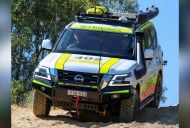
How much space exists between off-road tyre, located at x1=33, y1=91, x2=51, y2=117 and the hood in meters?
0.54

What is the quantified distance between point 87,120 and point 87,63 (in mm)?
1122

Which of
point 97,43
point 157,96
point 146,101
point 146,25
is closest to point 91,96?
point 97,43

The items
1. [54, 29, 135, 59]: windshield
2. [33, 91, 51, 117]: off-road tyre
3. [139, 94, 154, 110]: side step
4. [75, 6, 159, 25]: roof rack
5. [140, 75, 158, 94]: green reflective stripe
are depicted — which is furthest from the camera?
[75, 6, 159, 25]: roof rack

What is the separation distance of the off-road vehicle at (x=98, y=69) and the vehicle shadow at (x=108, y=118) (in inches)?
8.5

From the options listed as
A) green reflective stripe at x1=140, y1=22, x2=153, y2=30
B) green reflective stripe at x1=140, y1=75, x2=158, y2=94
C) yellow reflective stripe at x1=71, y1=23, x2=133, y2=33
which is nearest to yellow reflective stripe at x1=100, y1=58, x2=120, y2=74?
green reflective stripe at x1=140, y1=75, x2=158, y2=94

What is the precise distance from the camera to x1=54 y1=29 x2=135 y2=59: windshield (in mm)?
8914

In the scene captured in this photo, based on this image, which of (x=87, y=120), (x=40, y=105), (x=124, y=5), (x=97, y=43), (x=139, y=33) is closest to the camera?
(x=40, y=105)

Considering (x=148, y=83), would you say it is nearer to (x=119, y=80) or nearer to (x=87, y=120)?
(x=87, y=120)

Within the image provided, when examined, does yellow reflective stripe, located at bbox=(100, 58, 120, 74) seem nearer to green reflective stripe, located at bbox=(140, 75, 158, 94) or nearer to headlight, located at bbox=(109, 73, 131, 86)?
headlight, located at bbox=(109, 73, 131, 86)

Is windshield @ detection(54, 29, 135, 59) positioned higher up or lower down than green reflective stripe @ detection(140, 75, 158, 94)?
higher up

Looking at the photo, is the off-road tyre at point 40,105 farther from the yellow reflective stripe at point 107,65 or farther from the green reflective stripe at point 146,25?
the green reflective stripe at point 146,25

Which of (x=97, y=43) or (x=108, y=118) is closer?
(x=108, y=118)

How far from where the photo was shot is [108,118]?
347 inches

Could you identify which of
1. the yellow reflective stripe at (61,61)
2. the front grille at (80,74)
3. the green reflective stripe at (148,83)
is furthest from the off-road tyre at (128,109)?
the yellow reflective stripe at (61,61)
